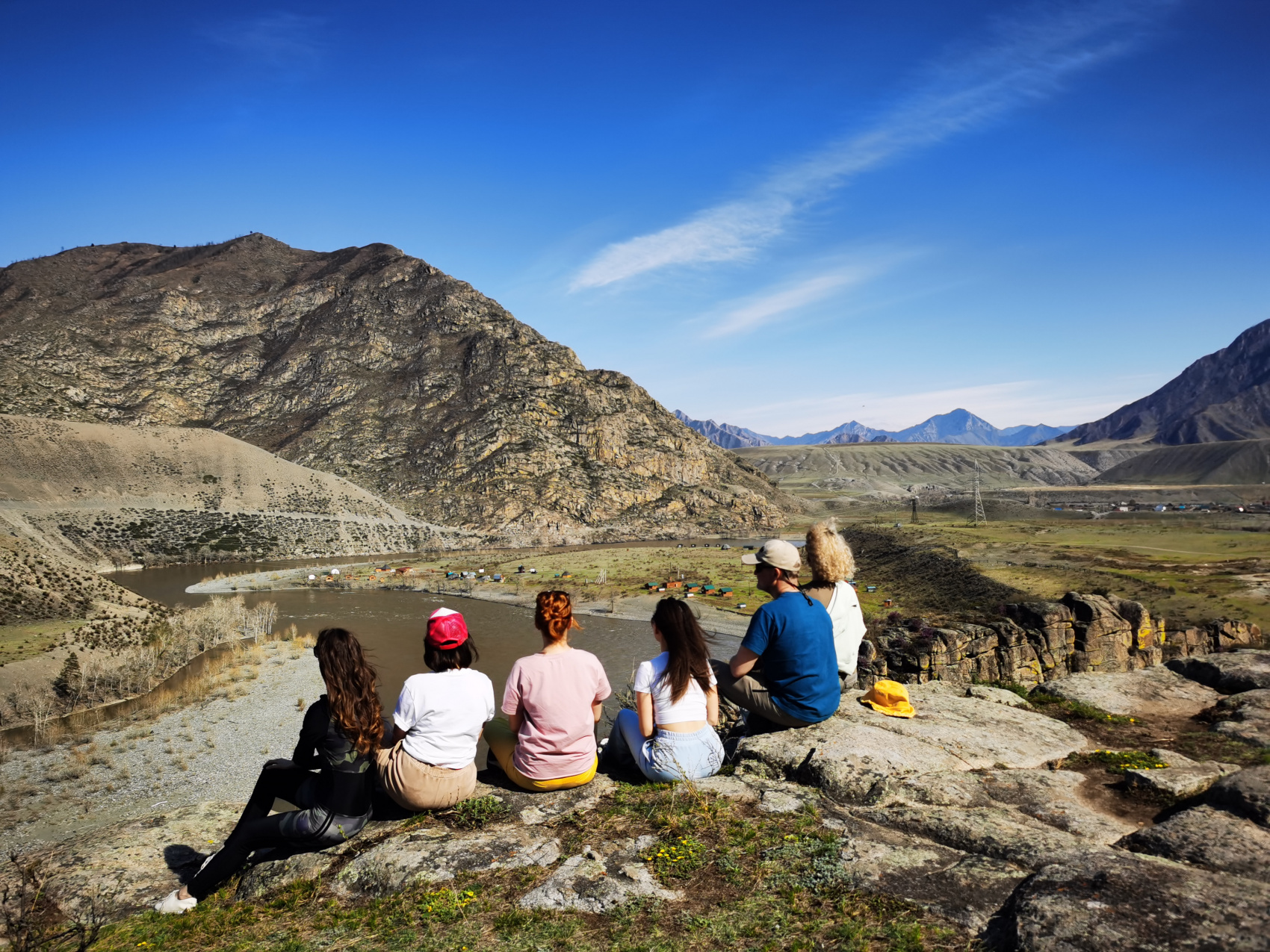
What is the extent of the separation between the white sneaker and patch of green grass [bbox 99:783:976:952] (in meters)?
0.09

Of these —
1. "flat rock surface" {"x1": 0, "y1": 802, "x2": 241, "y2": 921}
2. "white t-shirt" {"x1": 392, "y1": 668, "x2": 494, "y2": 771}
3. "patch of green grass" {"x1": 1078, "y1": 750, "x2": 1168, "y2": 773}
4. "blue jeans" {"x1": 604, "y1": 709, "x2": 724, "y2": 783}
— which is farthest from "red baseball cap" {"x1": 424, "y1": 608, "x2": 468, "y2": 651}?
"patch of green grass" {"x1": 1078, "y1": 750, "x2": 1168, "y2": 773}

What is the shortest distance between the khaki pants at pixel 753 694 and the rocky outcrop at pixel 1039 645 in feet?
27.7

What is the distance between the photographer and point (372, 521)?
106 metres

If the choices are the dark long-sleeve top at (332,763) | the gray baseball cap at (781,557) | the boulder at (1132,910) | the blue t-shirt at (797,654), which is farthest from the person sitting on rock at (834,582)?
the dark long-sleeve top at (332,763)

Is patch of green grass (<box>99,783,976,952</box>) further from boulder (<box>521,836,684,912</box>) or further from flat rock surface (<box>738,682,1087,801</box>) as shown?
flat rock surface (<box>738,682,1087,801</box>)

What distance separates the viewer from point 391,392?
147000 millimetres

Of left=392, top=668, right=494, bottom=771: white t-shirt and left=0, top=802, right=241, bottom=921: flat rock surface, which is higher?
left=392, top=668, right=494, bottom=771: white t-shirt

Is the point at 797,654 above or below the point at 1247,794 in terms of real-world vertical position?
above

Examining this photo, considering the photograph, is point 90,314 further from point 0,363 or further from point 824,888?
point 824,888

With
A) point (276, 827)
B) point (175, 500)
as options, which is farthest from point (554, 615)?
point (175, 500)

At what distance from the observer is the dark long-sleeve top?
6.29 meters

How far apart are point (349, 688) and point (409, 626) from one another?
48295 millimetres

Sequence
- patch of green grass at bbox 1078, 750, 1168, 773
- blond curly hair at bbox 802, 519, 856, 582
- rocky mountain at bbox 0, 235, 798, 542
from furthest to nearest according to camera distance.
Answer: rocky mountain at bbox 0, 235, 798, 542 < blond curly hair at bbox 802, 519, 856, 582 < patch of green grass at bbox 1078, 750, 1168, 773

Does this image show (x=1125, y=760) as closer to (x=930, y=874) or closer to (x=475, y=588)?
(x=930, y=874)
